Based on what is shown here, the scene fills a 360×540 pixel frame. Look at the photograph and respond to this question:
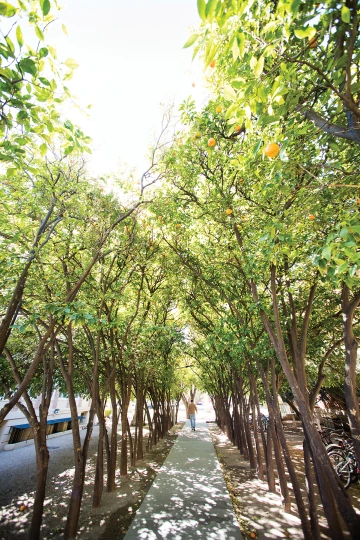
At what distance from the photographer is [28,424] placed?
19.1 m

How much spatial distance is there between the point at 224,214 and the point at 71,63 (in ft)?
14.1

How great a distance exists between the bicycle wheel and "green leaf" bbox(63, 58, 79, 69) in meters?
11.6

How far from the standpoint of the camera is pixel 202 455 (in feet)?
42.5

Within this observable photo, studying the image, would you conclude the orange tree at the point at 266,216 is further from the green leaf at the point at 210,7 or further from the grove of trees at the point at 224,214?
the green leaf at the point at 210,7

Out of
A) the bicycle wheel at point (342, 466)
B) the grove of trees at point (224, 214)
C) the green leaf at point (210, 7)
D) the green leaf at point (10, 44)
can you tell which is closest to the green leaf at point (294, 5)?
the grove of trees at point (224, 214)

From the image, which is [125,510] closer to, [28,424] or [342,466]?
[342,466]

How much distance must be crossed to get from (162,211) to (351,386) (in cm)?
574

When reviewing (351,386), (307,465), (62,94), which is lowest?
(307,465)

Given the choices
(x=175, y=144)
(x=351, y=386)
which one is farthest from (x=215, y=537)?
(x=175, y=144)

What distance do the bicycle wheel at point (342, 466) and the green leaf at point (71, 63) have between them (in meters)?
11.6

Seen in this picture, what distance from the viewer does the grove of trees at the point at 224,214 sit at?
7.51ft

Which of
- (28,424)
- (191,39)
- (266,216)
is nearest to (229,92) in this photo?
(191,39)

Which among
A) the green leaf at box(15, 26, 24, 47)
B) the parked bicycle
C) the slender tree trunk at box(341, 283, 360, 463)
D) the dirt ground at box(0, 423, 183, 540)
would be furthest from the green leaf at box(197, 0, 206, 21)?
the parked bicycle

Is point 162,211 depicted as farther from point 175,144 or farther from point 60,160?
point 60,160
